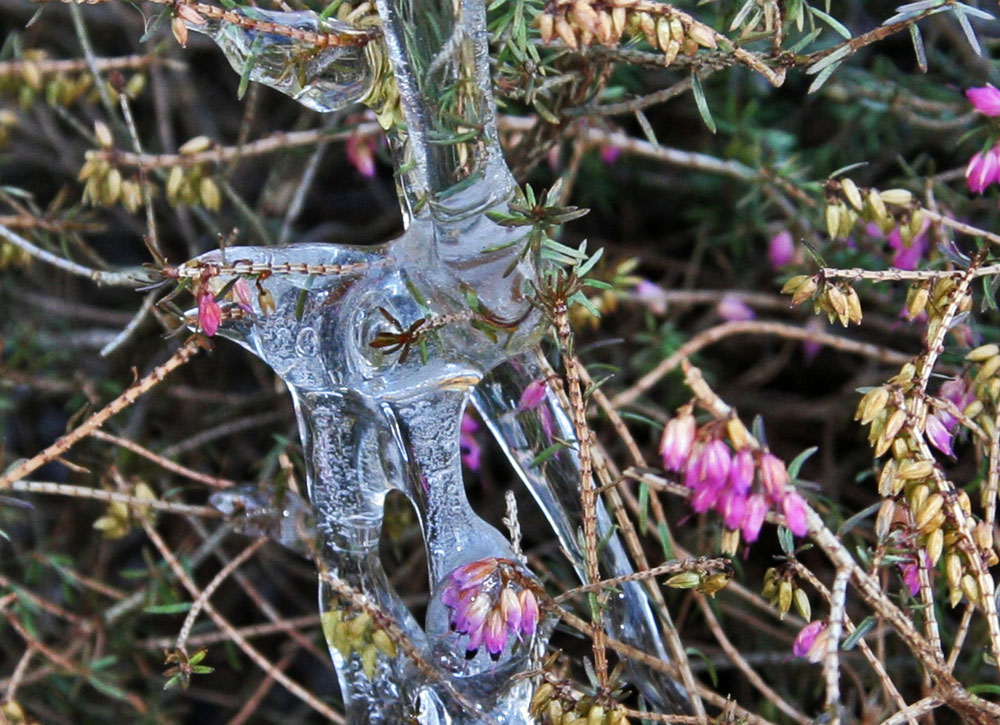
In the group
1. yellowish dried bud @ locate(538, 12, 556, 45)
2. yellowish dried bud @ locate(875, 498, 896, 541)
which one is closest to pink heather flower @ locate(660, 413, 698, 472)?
yellowish dried bud @ locate(875, 498, 896, 541)

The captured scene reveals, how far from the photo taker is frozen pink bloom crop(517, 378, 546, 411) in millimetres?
1088

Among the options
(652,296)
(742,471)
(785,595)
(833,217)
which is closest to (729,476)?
(742,471)

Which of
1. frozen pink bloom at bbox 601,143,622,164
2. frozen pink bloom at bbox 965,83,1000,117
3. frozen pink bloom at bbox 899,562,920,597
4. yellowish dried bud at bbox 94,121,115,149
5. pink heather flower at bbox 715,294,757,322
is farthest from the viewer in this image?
pink heather flower at bbox 715,294,757,322

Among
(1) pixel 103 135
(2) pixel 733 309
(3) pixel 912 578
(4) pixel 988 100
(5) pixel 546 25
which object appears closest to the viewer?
(5) pixel 546 25

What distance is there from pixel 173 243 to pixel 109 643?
0.93m

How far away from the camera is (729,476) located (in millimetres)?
981

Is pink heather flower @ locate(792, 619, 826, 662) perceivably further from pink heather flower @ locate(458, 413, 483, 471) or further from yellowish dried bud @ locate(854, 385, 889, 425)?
pink heather flower @ locate(458, 413, 483, 471)

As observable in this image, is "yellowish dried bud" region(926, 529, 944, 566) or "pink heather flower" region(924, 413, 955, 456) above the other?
"pink heather flower" region(924, 413, 955, 456)

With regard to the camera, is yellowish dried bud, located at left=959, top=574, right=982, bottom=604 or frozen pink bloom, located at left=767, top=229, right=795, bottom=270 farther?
frozen pink bloom, located at left=767, top=229, right=795, bottom=270

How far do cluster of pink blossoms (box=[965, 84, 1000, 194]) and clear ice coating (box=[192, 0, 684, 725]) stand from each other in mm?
548

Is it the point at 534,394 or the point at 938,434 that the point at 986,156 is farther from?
the point at 534,394

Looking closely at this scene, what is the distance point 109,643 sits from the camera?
1.62m

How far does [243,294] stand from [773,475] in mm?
533

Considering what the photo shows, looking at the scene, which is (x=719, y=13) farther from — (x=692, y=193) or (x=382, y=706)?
(x=382, y=706)
